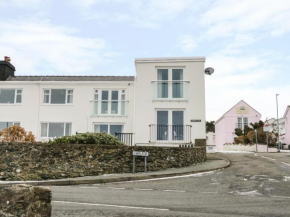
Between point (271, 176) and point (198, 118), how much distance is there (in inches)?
356

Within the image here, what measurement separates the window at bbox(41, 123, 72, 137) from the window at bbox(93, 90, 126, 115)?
2.54 metres

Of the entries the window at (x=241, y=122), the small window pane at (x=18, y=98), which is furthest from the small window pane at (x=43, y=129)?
the window at (x=241, y=122)

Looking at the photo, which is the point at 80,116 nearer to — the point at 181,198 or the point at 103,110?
the point at 103,110

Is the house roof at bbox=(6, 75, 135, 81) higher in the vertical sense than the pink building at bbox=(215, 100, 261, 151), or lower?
higher

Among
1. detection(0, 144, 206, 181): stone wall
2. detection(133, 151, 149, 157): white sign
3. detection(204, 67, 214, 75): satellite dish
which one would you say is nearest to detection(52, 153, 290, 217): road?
detection(133, 151, 149, 157): white sign

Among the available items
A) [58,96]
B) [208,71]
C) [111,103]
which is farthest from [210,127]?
[58,96]

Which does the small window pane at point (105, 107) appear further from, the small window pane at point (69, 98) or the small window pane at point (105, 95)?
the small window pane at point (69, 98)

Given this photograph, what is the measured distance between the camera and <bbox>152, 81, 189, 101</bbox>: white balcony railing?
22312 mm

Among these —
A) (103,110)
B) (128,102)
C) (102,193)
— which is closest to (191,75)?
(128,102)

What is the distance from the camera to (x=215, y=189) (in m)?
10.5

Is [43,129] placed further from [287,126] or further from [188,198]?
[287,126]

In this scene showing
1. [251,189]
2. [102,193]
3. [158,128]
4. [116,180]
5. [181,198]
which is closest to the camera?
[181,198]

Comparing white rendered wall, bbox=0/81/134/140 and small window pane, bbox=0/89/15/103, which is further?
small window pane, bbox=0/89/15/103

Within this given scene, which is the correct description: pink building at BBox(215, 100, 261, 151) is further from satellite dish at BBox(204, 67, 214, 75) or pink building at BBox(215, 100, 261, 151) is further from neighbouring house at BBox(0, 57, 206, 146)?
satellite dish at BBox(204, 67, 214, 75)
